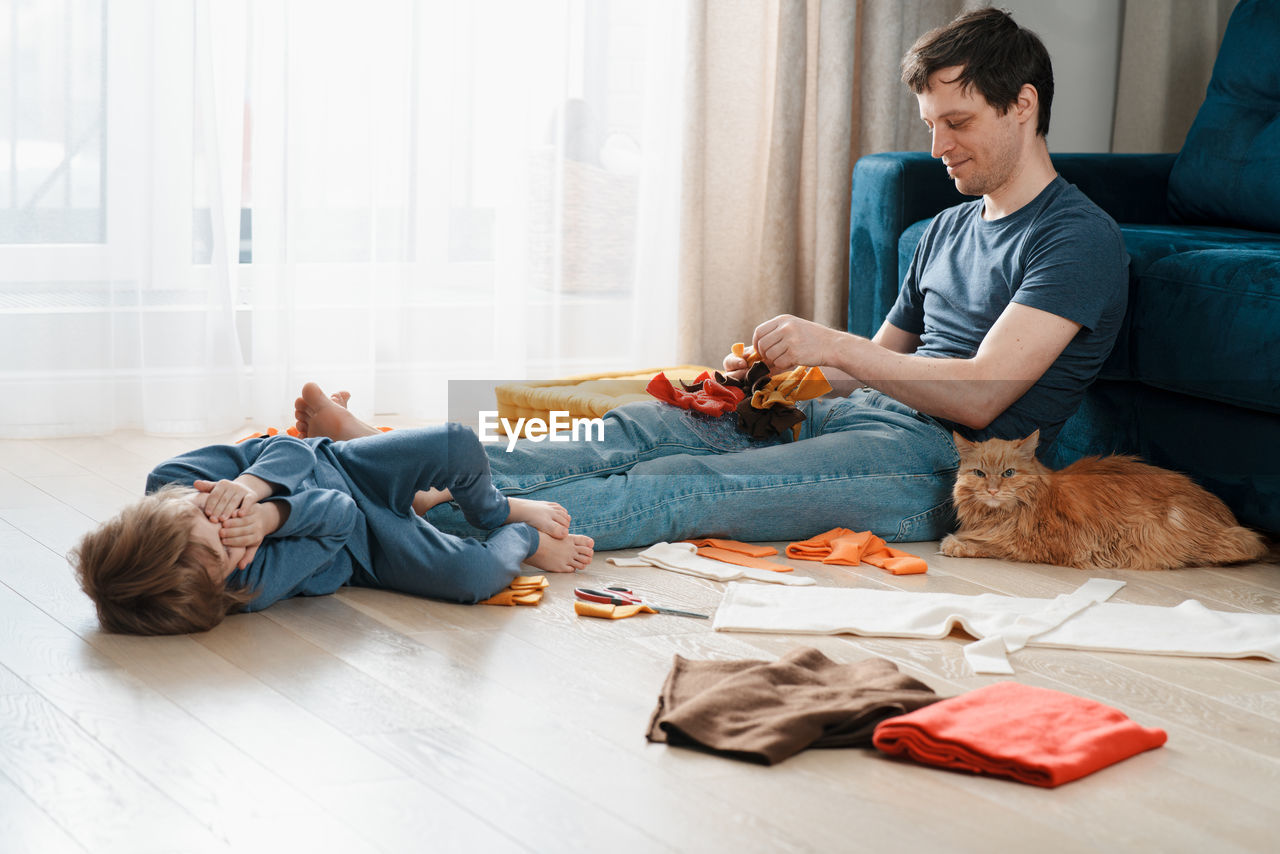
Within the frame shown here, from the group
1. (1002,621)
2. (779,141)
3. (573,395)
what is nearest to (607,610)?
(1002,621)

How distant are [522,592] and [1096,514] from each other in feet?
2.93

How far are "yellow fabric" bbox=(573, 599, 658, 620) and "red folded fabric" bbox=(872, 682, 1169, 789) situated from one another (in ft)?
1.57

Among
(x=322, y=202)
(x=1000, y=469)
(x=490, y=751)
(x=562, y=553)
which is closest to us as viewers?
(x=490, y=751)

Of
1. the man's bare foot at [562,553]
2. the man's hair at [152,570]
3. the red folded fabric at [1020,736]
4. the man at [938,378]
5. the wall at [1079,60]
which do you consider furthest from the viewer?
the wall at [1079,60]

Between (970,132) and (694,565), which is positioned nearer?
(694,565)

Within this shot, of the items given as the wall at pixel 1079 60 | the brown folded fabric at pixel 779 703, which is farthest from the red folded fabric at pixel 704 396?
the wall at pixel 1079 60

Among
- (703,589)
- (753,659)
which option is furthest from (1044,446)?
(753,659)

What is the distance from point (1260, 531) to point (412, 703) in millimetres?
1533

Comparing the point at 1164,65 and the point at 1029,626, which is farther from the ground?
the point at 1164,65

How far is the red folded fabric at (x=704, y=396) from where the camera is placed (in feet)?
7.11

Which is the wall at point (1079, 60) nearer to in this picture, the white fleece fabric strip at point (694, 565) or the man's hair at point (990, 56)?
the man's hair at point (990, 56)

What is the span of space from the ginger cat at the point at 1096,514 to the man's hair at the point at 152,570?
1.13 m

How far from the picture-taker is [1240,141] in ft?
8.71

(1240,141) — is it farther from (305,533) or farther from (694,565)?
(305,533)
